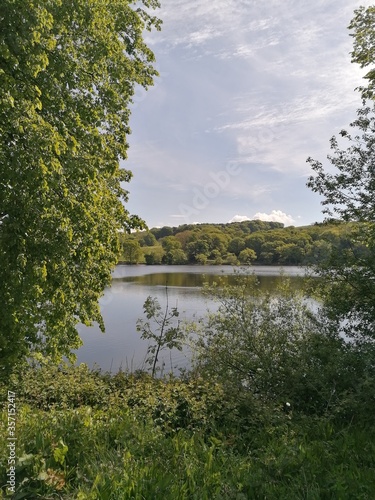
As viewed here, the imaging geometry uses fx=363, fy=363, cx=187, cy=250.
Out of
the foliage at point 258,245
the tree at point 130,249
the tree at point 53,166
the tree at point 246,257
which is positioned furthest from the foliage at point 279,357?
the tree at point 53,166

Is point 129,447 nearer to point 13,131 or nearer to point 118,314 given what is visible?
point 13,131

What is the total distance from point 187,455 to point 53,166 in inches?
149

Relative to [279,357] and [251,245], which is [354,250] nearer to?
[279,357]

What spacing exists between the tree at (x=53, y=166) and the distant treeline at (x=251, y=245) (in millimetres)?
2018

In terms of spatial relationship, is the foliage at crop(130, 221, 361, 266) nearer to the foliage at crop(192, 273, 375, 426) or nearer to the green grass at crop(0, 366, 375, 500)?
the foliage at crop(192, 273, 375, 426)

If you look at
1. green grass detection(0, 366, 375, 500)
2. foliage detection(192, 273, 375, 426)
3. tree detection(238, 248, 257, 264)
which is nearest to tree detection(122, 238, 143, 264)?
foliage detection(192, 273, 375, 426)

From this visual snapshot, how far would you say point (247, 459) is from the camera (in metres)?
4.10

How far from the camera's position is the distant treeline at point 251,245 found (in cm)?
731

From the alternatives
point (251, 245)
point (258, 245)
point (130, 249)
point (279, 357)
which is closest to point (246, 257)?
point (279, 357)

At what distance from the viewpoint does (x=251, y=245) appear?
2559 inches

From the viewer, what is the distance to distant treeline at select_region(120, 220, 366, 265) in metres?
7.31

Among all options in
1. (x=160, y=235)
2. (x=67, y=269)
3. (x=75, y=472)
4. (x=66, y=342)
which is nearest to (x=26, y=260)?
(x=67, y=269)

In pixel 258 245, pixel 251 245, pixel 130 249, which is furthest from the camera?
pixel 251 245

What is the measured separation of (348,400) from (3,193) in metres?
Result: 5.32
